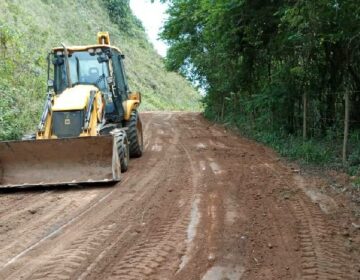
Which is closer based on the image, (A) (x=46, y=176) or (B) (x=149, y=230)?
(B) (x=149, y=230)

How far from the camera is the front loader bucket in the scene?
28.5 ft

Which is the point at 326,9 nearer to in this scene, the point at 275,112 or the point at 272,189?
the point at 272,189

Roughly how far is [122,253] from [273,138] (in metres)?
9.55

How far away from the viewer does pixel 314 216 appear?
6301 mm

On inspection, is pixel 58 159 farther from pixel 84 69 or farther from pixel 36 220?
pixel 84 69

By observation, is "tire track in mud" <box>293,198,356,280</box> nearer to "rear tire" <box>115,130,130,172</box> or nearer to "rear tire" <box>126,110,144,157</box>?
"rear tire" <box>115,130,130,172</box>

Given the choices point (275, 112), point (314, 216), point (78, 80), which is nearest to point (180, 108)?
point (275, 112)

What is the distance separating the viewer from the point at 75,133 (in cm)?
934

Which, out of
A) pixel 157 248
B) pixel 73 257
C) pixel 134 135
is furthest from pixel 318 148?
pixel 73 257

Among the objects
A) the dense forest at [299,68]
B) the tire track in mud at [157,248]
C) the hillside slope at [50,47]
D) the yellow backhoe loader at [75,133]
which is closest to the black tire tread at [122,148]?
the yellow backhoe loader at [75,133]

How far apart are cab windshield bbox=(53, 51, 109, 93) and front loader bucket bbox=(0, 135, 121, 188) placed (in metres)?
2.34

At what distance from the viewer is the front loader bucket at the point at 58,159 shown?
8.69 metres

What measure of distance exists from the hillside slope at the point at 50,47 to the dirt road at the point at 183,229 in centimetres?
602

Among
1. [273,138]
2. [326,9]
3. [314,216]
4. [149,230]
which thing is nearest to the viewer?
[149,230]
